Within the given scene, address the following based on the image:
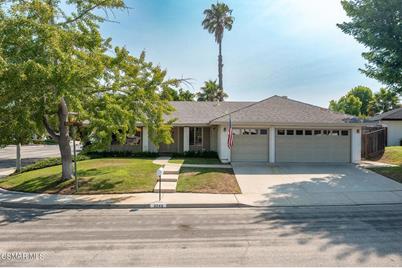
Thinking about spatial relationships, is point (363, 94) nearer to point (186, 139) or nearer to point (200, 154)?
point (186, 139)

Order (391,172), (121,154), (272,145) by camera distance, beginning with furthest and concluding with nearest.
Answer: (121,154) → (272,145) → (391,172)

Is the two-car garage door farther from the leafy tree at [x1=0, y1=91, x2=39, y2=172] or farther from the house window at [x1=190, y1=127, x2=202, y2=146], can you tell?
the leafy tree at [x1=0, y1=91, x2=39, y2=172]

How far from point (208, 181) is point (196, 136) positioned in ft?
34.6

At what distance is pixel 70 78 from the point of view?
10.9m

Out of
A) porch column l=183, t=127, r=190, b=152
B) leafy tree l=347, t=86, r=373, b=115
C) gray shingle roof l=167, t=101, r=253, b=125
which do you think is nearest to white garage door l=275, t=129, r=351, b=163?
gray shingle roof l=167, t=101, r=253, b=125

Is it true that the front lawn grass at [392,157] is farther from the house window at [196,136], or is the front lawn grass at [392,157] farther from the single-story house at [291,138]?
the house window at [196,136]

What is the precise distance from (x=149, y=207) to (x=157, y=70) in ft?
20.0

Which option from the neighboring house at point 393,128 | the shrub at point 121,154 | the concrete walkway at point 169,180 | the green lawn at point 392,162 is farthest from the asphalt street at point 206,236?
the neighboring house at point 393,128

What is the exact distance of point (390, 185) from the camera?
14078mm

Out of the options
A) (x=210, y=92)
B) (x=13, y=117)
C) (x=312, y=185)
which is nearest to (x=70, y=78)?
(x=13, y=117)

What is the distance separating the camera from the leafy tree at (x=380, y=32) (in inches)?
579

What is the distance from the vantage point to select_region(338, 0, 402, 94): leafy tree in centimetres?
1470

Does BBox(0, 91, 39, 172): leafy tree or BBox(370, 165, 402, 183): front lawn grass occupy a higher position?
BBox(0, 91, 39, 172): leafy tree

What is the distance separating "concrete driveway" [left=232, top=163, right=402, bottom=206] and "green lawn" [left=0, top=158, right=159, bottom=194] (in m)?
4.37
